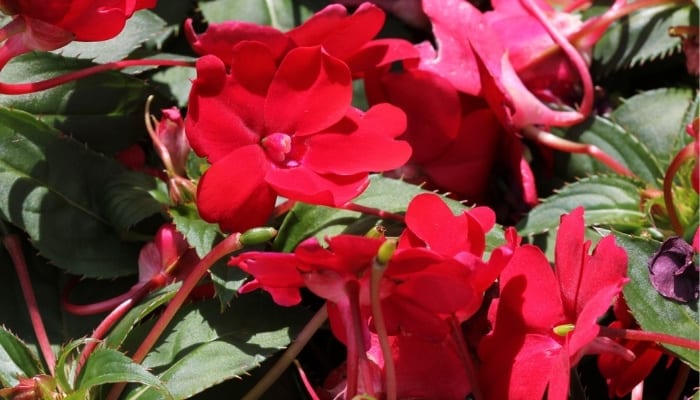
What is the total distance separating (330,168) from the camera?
634 mm

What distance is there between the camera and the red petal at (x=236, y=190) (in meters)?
0.61

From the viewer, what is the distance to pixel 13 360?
611 mm

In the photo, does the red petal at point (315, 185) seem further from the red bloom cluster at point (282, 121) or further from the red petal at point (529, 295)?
the red petal at point (529, 295)

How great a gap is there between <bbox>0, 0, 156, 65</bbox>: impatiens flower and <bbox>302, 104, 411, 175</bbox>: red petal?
14 centimetres

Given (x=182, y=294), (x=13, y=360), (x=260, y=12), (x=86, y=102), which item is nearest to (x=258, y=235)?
(x=182, y=294)

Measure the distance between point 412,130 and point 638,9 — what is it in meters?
0.24

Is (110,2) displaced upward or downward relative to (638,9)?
upward

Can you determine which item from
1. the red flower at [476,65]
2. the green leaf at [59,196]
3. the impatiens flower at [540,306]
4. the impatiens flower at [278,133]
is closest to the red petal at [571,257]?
the impatiens flower at [540,306]

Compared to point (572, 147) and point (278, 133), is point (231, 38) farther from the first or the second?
point (572, 147)

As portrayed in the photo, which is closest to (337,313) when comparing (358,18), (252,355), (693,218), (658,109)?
(252,355)

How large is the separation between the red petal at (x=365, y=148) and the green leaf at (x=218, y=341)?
11 cm

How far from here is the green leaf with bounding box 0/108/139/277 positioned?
0.70 metres

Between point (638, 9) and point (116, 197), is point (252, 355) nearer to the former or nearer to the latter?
point (116, 197)

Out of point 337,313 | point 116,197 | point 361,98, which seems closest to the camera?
point 337,313
